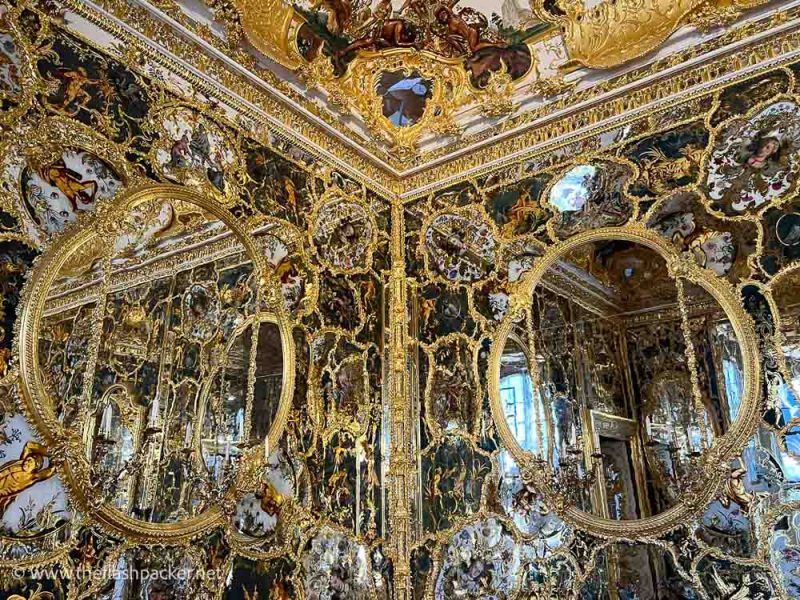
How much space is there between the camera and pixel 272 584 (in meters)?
4.86

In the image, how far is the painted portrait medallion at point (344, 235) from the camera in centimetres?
623

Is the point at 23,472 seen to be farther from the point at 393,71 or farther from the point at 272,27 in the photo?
the point at 393,71

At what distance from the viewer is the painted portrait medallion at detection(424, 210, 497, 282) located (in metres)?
6.41

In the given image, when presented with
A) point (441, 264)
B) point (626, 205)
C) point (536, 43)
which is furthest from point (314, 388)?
point (536, 43)

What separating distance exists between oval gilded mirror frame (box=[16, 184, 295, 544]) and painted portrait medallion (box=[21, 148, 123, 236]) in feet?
0.28

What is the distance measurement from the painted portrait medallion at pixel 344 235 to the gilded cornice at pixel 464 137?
442 millimetres

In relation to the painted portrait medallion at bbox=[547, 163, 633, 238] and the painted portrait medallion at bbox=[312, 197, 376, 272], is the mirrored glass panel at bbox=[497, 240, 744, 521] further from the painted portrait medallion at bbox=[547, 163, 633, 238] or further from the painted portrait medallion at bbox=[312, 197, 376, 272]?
the painted portrait medallion at bbox=[312, 197, 376, 272]

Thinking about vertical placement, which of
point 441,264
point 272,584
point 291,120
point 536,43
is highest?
point 536,43

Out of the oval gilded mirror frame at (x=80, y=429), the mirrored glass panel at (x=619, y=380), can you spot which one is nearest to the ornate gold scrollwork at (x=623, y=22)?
the mirrored glass panel at (x=619, y=380)

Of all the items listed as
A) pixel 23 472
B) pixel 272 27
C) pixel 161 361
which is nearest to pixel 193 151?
pixel 272 27

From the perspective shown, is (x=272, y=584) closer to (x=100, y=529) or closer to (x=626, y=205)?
(x=100, y=529)

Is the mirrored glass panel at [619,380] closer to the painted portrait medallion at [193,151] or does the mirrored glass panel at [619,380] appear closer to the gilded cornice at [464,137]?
the gilded cornice at [464,137]

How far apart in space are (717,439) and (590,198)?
2.43 metres

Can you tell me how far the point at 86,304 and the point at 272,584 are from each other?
8.36ft
